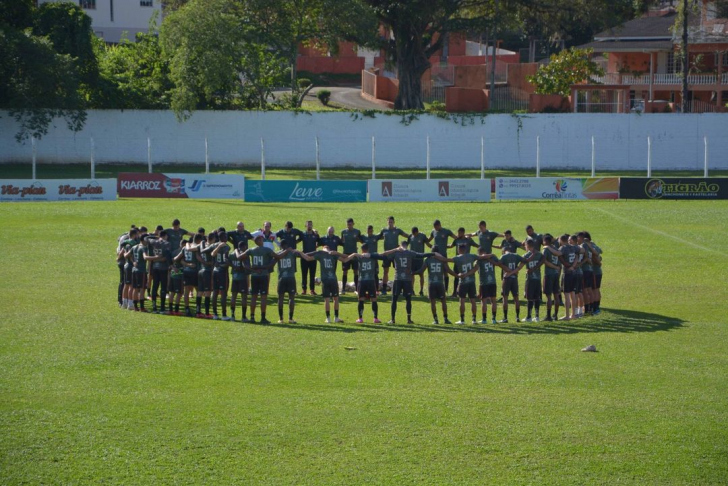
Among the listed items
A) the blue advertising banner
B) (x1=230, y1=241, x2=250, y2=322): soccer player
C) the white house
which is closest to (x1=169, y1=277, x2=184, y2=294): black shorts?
(x1=230, y1=241, x2=250, y2=322): soccer player

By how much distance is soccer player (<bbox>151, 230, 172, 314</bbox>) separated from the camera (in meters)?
21.2

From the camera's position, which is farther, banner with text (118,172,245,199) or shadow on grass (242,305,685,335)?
banner with text (118,172,245,199)

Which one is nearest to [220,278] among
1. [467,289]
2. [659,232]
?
[467,289]

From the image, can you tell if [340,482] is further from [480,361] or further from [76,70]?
[76,70]

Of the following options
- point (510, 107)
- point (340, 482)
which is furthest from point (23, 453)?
point (510, 107)

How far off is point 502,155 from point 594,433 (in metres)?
42.0

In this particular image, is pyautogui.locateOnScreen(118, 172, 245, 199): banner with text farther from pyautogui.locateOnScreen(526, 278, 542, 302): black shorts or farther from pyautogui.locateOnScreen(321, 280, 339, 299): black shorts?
pyautogui.locateOnScreen(526, 278, 542, 302): black shorts

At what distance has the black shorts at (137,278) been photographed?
2123cm

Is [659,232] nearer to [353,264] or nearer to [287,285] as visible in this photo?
[353,264]

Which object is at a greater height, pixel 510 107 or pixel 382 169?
pixel 510 107

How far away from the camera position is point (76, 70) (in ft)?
165

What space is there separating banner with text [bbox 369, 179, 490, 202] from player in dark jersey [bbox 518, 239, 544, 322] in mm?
20397

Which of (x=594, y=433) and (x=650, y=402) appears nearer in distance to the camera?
(x=594, y=433)

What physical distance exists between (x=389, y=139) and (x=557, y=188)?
1397 centimetres
